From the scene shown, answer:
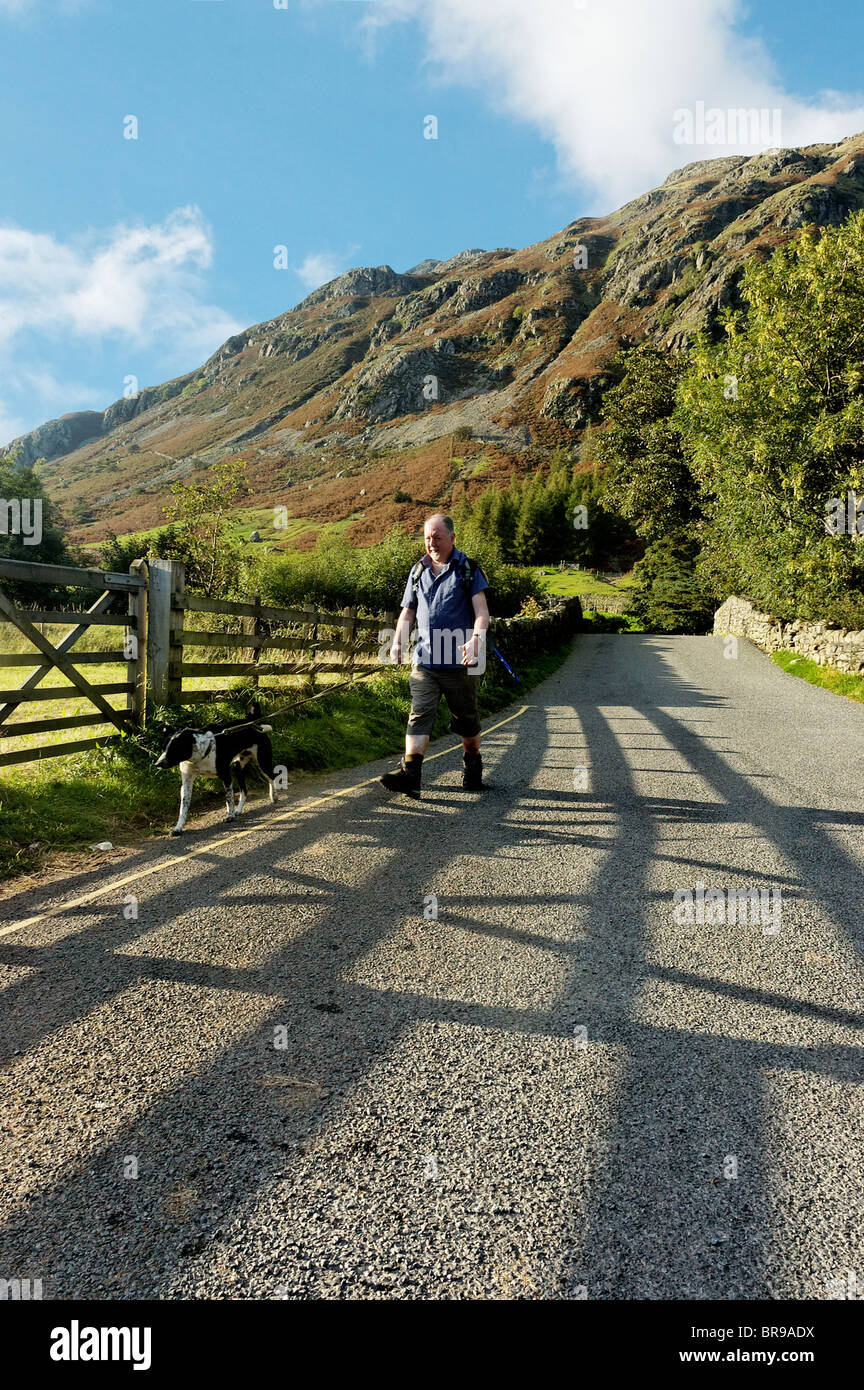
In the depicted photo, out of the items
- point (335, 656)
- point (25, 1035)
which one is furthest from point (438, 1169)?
point (335, 656)

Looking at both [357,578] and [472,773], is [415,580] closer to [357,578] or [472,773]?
[472,773]

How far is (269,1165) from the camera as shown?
2082 millimetres

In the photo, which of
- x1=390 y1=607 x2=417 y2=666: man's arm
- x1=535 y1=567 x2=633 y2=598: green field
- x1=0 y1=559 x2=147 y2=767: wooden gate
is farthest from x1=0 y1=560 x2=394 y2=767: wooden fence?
x1=535 y1=567 x2=633 y2=598: green field

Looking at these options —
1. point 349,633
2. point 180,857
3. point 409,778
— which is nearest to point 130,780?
point 180,857

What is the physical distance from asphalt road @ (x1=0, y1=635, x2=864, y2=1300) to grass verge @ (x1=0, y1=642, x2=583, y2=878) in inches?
28.9

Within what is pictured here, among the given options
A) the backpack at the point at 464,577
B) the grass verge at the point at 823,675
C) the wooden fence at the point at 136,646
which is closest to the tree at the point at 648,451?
the grass verge at the point at 823,675

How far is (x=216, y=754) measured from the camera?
5.61 meters

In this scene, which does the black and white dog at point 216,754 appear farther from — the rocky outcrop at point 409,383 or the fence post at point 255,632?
the rocky outcrop at point 409,383

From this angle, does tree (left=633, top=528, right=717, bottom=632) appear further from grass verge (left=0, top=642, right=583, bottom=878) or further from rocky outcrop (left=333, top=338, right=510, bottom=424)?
rocky outcrop (left=333, top=338, right=510, bottom=424)

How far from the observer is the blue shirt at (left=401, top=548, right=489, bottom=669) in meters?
6.37

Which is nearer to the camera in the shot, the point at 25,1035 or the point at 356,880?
the point at 25,1035
